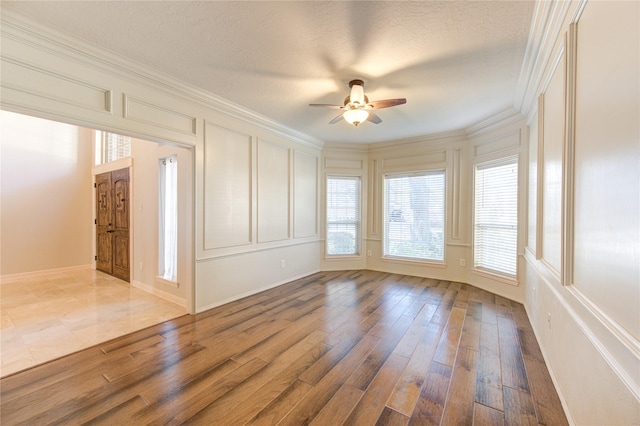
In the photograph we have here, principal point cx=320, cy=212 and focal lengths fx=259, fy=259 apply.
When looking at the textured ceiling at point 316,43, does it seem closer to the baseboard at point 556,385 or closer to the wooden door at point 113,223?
the baseboard at point 556,385

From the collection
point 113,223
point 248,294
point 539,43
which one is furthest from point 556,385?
point 113,223

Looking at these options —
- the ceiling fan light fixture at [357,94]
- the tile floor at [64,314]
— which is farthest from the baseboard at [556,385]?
the tile floor at [64,314]

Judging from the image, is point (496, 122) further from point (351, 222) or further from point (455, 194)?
point (351, 222)

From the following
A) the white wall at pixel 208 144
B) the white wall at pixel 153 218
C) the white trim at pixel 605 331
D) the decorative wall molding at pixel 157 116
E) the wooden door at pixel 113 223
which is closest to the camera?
the white trim at pixel 605 331

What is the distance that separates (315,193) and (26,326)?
4367 millimetres

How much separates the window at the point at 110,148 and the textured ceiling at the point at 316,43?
3.07 meters

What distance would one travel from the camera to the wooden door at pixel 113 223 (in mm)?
4781

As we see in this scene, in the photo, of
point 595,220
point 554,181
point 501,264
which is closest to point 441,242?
point 501,264

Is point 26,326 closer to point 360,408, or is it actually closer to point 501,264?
point 360,408

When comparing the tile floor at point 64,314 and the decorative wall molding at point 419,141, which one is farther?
the decorative wall molding at point 419,141

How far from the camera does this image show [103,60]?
7.82 ft

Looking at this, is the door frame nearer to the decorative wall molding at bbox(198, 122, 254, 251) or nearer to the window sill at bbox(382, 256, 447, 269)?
the decorative wall molding at bbox(198, 122, 254, 251)

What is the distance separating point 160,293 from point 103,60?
3.12 meters

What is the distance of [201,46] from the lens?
2311mm
